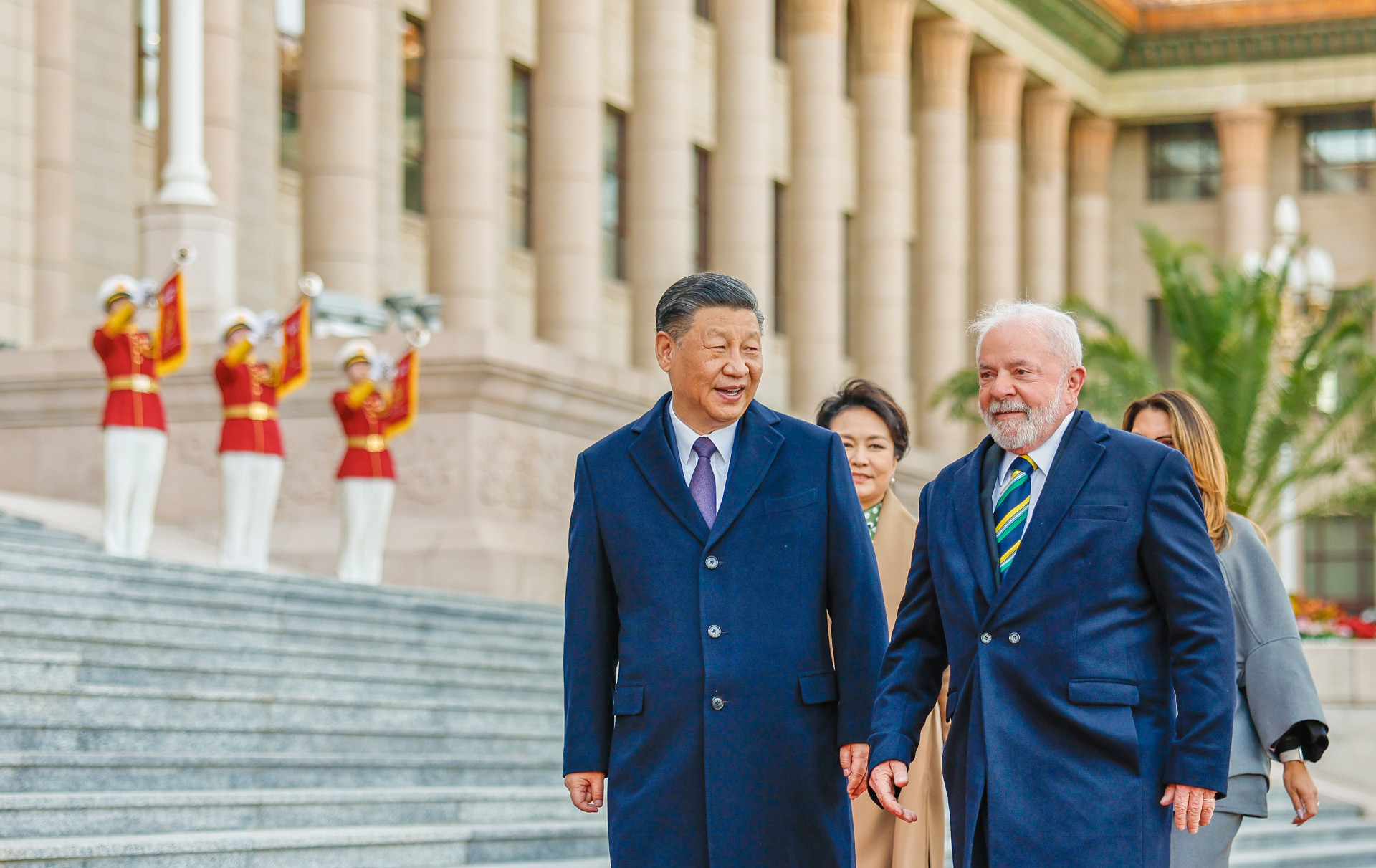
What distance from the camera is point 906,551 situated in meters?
6.46

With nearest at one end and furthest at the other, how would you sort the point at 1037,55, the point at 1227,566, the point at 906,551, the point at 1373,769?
the point at 1227,566 → the point at 906,551 → the point at 1373,769 → the point at 1037,55

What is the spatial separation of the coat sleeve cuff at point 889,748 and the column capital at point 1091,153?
41733 millimetres

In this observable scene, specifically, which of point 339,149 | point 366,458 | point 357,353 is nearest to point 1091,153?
point 339,149

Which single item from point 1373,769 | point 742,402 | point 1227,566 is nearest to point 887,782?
point 742,402

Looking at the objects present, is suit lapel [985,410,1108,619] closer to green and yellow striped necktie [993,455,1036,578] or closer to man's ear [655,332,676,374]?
green and yellow striped necktie [993,455,1036,578]

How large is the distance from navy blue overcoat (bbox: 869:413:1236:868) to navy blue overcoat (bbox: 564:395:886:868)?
0.19 metres

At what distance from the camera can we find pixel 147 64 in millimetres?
25984

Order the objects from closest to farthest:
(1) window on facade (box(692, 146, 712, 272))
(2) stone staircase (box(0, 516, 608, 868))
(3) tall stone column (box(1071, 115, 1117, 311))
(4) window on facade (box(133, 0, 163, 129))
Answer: (2) stone staircase (box(0, 516, 608, 868)) → (4) window on facade (box(133, 0, 163, 129)) → (1) window on facade (box(692, 146, 712, 272)) → (3) tall stone column (box(1071, 115, 1117, 311))

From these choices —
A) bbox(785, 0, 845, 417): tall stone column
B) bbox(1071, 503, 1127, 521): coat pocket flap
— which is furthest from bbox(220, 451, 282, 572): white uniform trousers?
bbox(785, 0, 845, 417): tall stone column

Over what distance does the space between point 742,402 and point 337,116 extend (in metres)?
19.9

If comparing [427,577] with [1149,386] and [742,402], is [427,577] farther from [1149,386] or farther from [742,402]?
[742,402]

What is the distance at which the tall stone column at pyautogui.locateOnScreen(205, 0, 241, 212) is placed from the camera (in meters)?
22.5

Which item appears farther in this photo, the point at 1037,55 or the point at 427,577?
the point at 1037,55

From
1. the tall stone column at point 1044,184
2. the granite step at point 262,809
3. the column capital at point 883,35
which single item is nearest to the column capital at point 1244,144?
the tall stone column at point 1044,184
